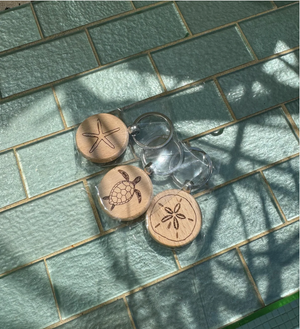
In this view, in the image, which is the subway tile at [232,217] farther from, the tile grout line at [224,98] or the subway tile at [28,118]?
the subway tile at [28,118]

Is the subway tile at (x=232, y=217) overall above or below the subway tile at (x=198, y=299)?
above

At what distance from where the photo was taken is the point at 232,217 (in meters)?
2.12

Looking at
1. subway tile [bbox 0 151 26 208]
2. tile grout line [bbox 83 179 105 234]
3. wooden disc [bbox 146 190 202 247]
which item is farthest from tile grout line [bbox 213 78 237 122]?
subway tile [bbox 0 151 26 208]

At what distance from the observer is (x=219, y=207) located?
2.13 meters

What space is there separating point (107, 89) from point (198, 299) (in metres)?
1.41

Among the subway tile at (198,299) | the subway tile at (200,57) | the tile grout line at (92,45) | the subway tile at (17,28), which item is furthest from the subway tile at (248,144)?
the subway tile at (17,28)

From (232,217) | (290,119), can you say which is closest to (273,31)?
(290,119)

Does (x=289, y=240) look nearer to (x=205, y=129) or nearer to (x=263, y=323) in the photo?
(x=263, y=323)

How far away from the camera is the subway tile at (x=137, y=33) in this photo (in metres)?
2.45

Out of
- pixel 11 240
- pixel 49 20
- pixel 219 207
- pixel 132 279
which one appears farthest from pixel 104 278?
pixel 49 20

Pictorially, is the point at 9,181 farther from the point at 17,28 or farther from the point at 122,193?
the point at 17,28

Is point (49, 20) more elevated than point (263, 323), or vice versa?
point (49, 20)

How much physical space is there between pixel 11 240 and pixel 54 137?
0.66 m

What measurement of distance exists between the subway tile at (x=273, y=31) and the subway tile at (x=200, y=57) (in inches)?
3.7
